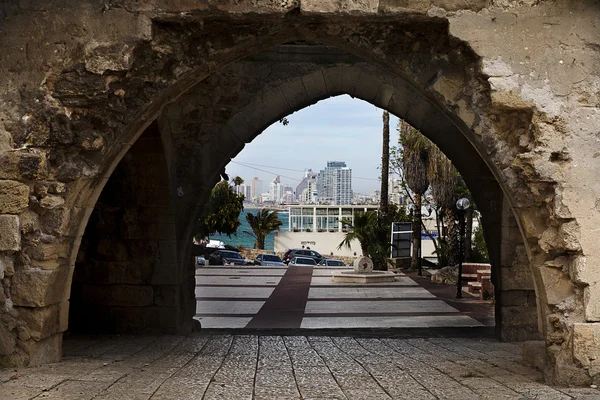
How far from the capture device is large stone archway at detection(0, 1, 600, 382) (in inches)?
210

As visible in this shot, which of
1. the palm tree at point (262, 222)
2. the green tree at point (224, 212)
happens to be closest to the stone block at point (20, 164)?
the green tree at point (224, 212)

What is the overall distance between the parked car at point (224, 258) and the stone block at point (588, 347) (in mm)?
24080

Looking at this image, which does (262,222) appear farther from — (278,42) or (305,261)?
(278,42)

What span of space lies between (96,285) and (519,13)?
19.4 feet

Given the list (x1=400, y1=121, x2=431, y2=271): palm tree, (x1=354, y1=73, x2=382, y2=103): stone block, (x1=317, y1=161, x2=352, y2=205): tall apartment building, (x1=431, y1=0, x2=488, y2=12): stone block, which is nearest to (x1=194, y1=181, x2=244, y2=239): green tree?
(x1=400, y1=121, x2=431, y2=271): palm tree

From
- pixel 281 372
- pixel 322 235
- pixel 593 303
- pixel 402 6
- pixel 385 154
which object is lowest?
pixel 281 372

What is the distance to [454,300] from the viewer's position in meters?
15.0

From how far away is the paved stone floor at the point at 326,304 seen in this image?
38.3ft

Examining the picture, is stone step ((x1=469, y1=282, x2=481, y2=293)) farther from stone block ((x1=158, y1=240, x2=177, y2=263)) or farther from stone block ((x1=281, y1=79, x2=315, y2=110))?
stone block ((x1=158, y1=240, x2=177, y2=263))

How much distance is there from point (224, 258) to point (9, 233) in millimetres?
24635

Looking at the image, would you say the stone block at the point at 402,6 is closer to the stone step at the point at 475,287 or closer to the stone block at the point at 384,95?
the stone block at the point at 384,95

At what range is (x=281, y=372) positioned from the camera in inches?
237

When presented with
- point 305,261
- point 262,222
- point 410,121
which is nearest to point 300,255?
point 305,261

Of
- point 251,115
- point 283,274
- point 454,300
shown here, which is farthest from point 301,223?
point 251,115
